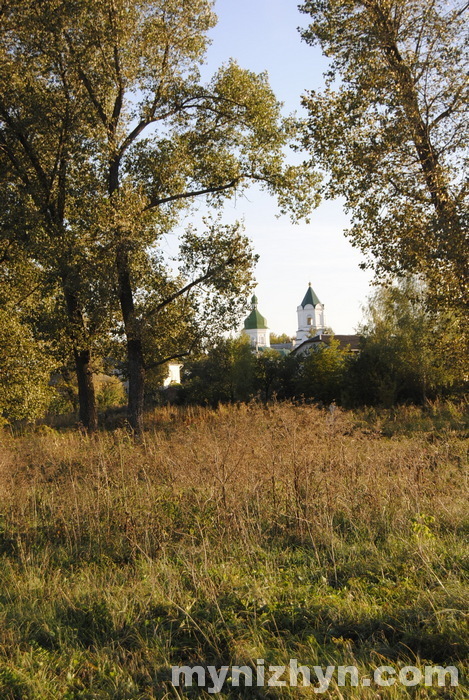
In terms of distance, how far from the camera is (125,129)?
18.3m

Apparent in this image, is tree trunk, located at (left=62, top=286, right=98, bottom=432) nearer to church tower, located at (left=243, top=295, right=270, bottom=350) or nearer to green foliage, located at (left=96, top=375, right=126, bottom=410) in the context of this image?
green foliage, located at (left=96, top=375, right=126, bottom=410)

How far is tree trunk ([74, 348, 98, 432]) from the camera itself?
19750mm

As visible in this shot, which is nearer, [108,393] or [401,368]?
[401,368]

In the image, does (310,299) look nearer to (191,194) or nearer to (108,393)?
(108,393)

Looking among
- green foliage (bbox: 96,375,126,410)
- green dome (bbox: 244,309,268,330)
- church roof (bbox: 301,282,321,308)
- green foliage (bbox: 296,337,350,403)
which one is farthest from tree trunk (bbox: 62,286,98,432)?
church roof (bbox: 301,282,321,308)

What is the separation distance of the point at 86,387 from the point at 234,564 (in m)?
15.2

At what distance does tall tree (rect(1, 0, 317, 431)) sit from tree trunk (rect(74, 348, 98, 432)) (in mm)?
1535

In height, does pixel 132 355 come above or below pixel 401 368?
above

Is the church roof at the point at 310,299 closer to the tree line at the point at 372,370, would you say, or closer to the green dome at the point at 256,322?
the green dome at the point at 256,322

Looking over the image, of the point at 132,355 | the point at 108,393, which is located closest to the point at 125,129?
the point at 132,355

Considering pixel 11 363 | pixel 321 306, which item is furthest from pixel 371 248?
pixel 321 306

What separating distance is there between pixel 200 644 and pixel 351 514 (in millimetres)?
2547

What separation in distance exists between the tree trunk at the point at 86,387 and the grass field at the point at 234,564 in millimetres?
10631

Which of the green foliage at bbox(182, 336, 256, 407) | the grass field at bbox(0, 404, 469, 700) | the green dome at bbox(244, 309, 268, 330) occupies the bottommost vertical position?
the grass field at bbox(0, 404, 469, 700)
